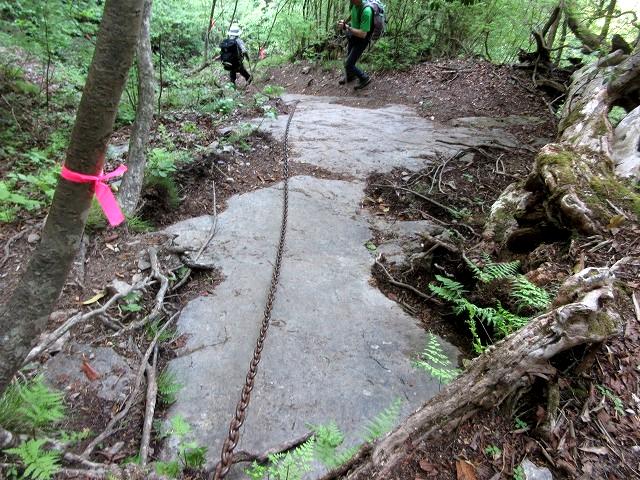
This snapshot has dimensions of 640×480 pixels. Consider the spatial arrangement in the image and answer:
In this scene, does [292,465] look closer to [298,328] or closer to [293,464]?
[293,464]

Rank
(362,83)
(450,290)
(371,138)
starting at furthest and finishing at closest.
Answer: (362,83)
(371,138)
(450,290)

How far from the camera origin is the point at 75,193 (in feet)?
5.01

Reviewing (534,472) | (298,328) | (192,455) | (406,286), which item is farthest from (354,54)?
(534,472)

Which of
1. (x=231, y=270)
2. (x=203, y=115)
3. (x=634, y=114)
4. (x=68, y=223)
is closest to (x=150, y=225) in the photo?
(x=231, y=270)

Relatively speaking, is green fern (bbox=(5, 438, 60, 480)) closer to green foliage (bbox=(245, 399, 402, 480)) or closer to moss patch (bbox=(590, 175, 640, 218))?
green foliage (bbox=(245, 399, 402, 480))

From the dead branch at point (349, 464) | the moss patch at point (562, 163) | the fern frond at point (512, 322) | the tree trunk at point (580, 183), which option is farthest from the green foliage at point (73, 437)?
the moss patch at point (562, 163)

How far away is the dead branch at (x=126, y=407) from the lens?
7.27ft

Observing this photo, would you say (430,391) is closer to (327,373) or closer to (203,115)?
(327,373)

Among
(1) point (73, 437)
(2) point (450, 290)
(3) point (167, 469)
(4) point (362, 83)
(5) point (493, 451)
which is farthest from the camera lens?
(4) point (362, 83)

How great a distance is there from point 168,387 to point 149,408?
207mm

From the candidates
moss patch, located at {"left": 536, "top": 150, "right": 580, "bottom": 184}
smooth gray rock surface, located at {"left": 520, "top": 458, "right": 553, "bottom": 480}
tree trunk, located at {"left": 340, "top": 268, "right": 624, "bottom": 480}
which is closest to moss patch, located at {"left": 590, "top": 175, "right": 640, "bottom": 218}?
moss patch, located at {"left": 536, "top": 150, "right": 580, "bottom": 184}

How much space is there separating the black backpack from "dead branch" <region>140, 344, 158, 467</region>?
973 cm

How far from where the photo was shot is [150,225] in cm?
478

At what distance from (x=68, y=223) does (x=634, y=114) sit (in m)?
5.57
